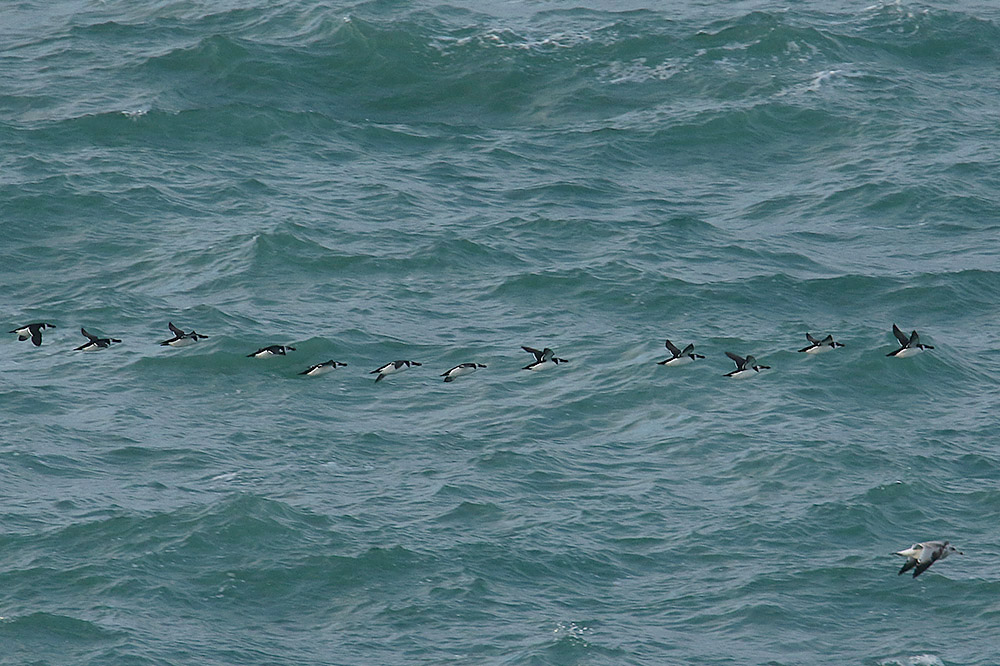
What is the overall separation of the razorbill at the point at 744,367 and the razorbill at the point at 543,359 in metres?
5.58

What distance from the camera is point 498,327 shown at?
219 feet

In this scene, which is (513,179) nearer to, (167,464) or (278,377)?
(278,377)

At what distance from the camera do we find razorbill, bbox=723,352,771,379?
56500 mm

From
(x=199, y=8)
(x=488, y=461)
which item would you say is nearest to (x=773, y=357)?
(x=488, y=461)

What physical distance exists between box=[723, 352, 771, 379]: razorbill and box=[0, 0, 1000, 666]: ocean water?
0.90 meters

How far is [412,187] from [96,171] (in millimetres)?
13846

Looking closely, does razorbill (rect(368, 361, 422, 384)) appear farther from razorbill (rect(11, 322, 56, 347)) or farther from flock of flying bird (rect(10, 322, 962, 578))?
razorbill (rect(11, 322, 56, 347))

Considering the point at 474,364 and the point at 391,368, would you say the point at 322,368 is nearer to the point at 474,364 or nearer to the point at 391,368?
the point at 391,368

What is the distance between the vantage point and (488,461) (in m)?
59.0

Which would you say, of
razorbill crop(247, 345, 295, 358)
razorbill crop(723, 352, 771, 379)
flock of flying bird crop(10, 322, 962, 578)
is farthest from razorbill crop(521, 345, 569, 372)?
razorbill crop(247, 345, 295, 358)

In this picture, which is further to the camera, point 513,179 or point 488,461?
point 513,179

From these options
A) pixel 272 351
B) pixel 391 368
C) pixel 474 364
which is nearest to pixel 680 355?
pixel 474 364

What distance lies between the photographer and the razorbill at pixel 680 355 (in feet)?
186

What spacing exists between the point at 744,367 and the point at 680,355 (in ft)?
8.28
